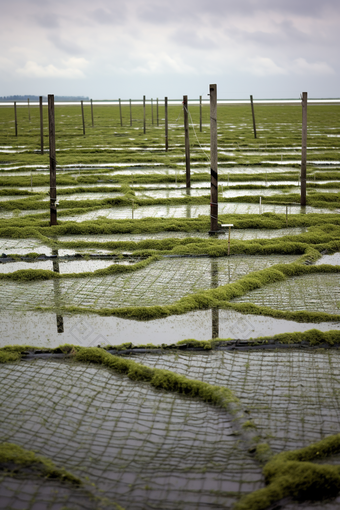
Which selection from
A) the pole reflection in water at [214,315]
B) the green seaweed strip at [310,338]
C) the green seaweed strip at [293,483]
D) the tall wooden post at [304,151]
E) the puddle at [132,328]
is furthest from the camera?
the tall wooden post at [304,151]

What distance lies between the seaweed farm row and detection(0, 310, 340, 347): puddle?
0.03 meters

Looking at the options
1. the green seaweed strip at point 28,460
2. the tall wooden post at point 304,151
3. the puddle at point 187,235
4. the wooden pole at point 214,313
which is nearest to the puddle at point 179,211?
the tall wooden post at point 304,151

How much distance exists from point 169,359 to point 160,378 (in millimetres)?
562

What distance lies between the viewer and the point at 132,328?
22.6ft

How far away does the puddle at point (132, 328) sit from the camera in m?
6.54

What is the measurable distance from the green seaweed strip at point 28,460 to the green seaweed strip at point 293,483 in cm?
140

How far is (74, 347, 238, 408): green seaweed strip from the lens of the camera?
5149 millimetres

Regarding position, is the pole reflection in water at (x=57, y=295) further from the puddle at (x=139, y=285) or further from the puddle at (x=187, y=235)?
the puddle at (x=187, y=235)

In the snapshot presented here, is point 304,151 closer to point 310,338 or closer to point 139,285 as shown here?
point 139,285

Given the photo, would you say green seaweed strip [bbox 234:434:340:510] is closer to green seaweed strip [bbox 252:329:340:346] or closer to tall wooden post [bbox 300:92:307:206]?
green seaweed strip [bbox 252:329:340:346]

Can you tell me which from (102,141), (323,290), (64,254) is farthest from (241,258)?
(102,141)

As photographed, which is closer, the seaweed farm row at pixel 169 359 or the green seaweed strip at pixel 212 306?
the seaweed farm row at pixel 169 359

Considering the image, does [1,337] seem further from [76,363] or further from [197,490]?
[197,490]

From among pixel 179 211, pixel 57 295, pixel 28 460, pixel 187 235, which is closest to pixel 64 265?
pixel 57 295
